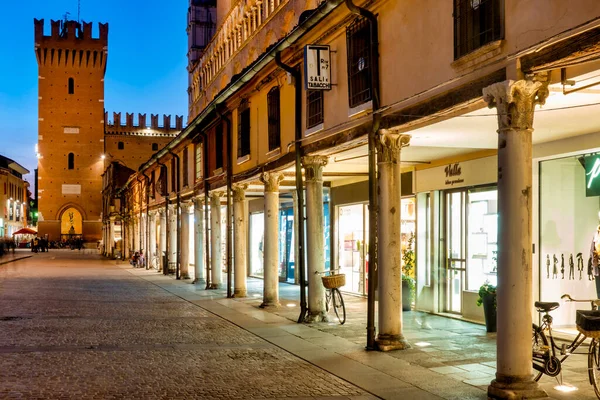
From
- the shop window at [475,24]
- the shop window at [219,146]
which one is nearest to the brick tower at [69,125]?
the shop window at [219,146]

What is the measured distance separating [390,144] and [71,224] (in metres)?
88.4

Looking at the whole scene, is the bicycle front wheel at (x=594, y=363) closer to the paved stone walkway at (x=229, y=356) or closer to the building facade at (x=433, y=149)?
the paved stone walkway at (x=229, y=356)

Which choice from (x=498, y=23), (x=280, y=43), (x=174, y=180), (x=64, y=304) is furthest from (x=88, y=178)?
(x=498, y=23)

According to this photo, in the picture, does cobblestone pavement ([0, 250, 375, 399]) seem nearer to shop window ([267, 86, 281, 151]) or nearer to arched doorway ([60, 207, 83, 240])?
shop window ([267, 86, 281, 151])

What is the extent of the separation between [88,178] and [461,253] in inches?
3213

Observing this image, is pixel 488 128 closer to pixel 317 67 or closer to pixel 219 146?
pixel 317 67

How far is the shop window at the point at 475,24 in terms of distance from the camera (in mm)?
8672

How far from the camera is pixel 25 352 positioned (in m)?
11.5

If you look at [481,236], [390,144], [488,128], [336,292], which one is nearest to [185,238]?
[336,292]

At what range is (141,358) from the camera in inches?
437

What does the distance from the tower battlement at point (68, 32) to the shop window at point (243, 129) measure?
76439 mm

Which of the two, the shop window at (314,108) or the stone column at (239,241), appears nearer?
the shop window at (314,108)

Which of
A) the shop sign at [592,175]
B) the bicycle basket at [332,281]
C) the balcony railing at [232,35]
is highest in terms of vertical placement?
the balcony railing at [232,35]

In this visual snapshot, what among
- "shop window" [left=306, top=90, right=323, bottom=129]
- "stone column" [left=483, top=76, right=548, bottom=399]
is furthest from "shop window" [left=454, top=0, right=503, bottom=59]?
"shop window" [left=306, top=90, right=323, bottom=129]
